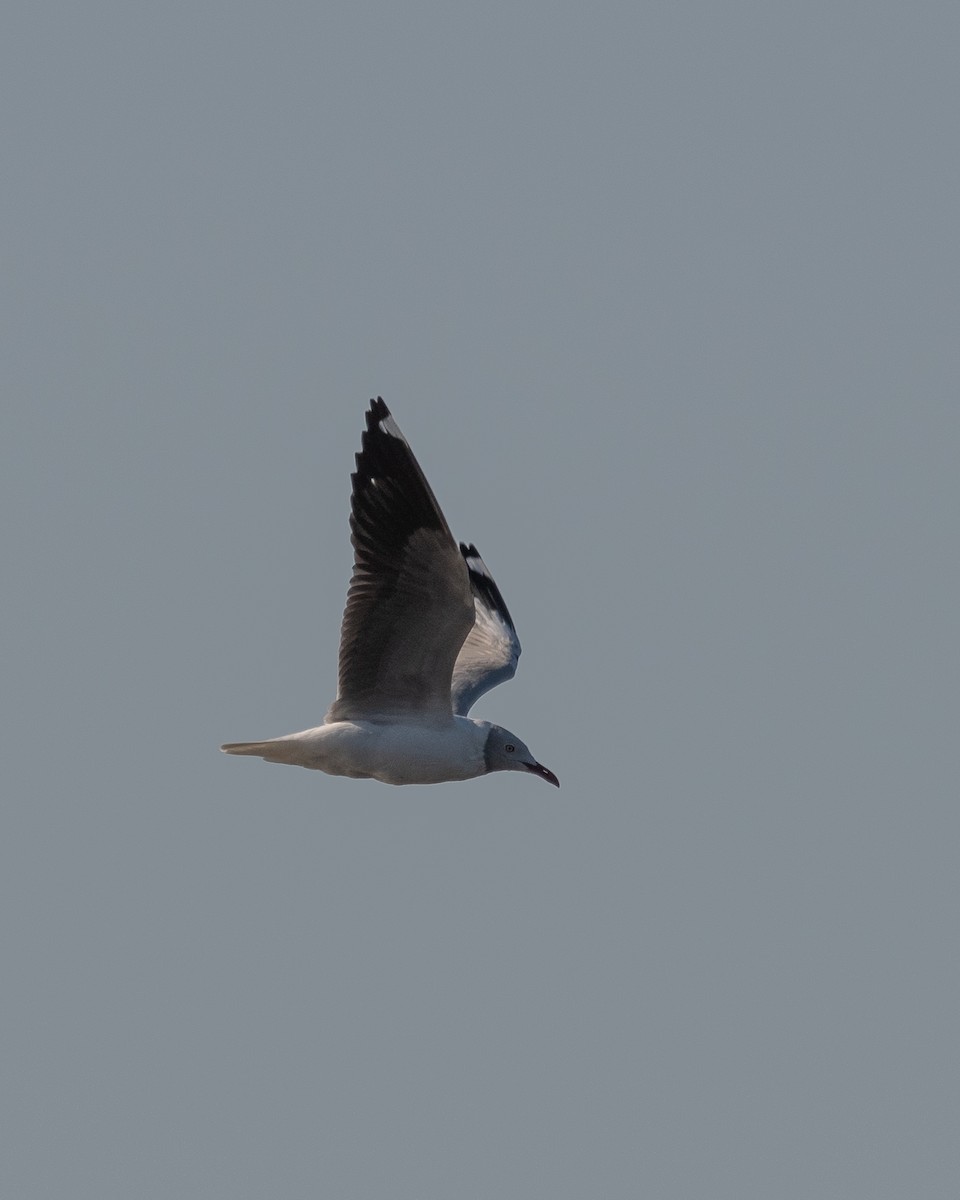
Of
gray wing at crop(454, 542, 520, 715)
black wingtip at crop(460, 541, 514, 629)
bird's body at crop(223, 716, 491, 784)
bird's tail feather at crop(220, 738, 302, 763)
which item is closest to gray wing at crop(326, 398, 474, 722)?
bird's body at crop(223, 716, 491, 784)

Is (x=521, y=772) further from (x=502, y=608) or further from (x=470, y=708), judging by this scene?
(x=502, y=608)

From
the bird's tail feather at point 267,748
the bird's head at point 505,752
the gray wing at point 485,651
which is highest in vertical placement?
the gray wing at point 485,651

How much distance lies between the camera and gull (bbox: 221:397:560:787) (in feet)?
56.7

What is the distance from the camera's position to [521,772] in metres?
18.5

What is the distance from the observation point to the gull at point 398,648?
17.3 meters

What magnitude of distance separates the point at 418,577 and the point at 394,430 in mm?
988

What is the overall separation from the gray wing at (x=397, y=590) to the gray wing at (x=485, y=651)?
140 centimetres

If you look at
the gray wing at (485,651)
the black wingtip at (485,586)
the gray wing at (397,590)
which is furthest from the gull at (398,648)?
the black wingtip at (485,586)

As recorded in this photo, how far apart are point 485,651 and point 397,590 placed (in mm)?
2986

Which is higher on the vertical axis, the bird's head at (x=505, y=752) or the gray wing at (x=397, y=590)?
the gray wing at (x=397, y=590)

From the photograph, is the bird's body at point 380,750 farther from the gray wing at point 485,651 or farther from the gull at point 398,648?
the gray wing at point 485,651

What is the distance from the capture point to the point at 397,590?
57.3 feet

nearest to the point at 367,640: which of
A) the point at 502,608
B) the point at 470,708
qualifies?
the point at 470,708

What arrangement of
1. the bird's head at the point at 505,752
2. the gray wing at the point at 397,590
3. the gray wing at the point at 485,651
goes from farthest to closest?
1. the gray wing at the point at 485,651
2. the bird's head at the point at 505,752
3. the gray wing at the point at 397,590
